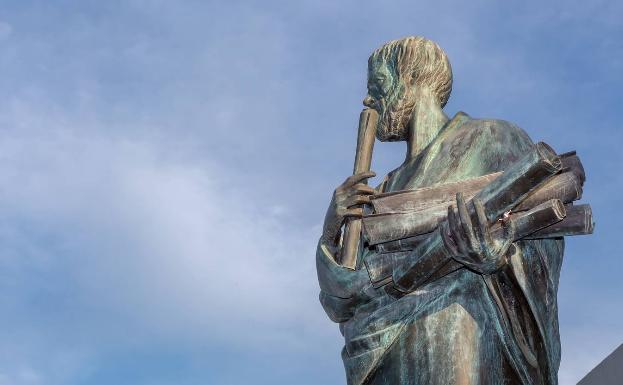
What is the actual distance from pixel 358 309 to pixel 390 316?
260 millimetres

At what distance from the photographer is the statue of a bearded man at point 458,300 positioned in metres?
6.49

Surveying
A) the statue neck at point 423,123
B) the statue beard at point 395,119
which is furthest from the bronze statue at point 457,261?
the statue beard at point 395,119

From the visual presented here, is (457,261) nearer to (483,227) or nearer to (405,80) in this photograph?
(483,227)

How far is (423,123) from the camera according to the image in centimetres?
754

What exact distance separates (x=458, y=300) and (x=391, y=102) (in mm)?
1584

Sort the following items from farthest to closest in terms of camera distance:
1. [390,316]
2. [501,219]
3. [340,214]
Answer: [340,214] < [390,316] < [501,219]

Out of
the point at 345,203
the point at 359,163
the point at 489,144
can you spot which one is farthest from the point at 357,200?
the point at 489,144

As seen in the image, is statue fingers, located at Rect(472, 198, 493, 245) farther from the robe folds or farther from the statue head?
the statue head

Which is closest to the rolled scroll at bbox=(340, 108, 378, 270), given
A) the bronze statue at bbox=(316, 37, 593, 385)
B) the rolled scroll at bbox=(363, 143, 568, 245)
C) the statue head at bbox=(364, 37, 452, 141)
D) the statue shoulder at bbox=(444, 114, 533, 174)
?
the bronze statue at bbox=(316, 37, 593, 385)

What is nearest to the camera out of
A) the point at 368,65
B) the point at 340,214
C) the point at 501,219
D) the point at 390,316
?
the point at 501,219

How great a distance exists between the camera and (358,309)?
6934 mm

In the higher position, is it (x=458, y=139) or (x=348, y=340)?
(x=458, y=139)

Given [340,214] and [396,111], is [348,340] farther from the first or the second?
[396,111]

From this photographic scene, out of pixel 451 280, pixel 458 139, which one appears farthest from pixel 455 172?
pixel 451 280
